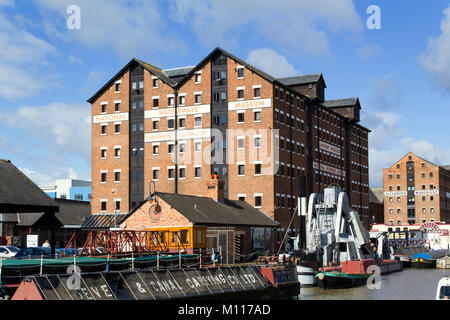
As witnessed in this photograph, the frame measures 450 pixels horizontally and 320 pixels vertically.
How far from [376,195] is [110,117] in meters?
97.0

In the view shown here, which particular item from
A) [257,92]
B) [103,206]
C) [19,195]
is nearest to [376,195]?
[257,92]

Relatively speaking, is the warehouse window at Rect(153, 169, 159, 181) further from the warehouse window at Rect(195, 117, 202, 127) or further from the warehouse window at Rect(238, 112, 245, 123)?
the warehouse window at Rect(238, 112, 245, 123)

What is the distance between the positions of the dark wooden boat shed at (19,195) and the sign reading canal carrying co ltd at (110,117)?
143ft

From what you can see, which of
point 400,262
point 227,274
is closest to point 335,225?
point 400,262

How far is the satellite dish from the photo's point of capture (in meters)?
52.0

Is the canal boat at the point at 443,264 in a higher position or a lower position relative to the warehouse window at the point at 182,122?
lower

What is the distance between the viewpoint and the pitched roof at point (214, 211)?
52031 millimetres

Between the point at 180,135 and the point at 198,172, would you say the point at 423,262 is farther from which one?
the point at 180,135

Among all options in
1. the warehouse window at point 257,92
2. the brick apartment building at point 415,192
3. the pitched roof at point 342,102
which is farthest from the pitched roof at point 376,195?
the warehouse window at point 257,92

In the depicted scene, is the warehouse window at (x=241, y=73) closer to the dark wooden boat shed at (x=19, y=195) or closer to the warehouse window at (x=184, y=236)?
the warehouse window at (x=184, y=236)

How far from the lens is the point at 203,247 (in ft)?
167

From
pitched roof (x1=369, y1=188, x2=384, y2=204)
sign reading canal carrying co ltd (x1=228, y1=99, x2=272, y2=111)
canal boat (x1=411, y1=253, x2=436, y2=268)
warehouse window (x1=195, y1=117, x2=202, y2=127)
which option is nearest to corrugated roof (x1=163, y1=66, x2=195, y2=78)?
warehouse window (x1=195, y1=117, x2=202, y2=127)

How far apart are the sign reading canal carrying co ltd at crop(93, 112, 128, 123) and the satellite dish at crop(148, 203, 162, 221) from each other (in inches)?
1276
